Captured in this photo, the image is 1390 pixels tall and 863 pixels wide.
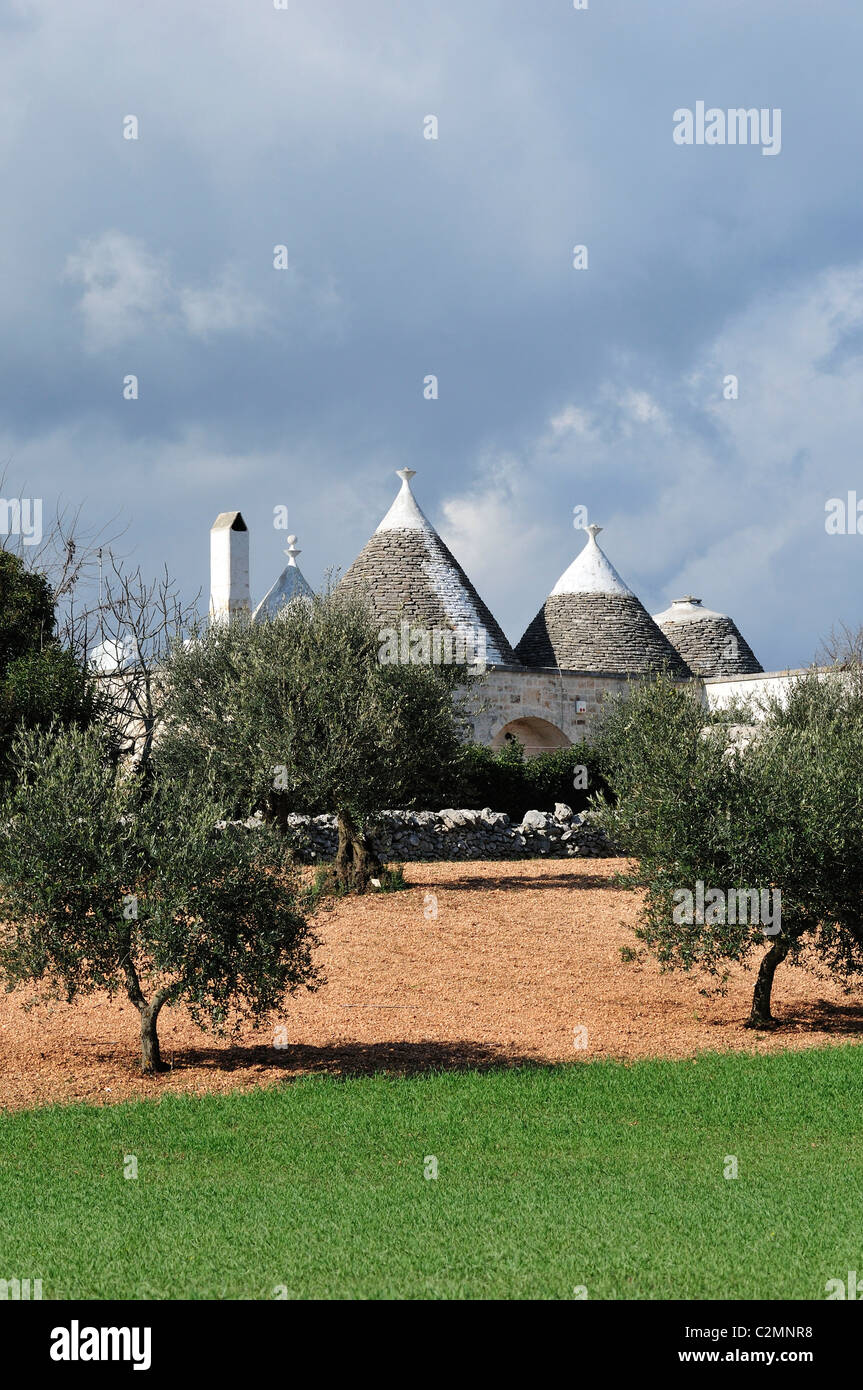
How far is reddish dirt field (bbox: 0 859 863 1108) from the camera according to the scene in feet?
35.5

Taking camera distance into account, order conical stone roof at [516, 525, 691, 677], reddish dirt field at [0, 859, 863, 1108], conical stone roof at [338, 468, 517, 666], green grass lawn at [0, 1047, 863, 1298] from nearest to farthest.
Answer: green grass lawn at [0, 1047, 863, 1298]
reddish dirt field at [0, 859, 863, 1108]
conical stone roof at [338, 468, 517, 666]
conical stone roof at [516, 525, 691, 677]

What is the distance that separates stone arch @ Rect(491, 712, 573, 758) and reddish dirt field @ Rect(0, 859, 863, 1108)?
15.3m

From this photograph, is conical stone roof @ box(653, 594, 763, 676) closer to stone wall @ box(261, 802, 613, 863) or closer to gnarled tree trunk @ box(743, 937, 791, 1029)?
stone wall @ box(261, 802, 613, 863)

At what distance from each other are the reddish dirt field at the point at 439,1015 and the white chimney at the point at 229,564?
13348mm

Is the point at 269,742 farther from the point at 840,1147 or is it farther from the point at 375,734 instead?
the point at 840,1147

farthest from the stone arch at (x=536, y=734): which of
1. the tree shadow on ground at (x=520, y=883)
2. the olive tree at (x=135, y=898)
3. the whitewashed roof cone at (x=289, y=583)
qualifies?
the olive tree at (x=135, y=898)

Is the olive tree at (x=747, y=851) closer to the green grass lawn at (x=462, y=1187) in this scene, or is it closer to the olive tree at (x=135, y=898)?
the green grass lawn at (x=462, y=1187)

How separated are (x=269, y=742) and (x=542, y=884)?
5.22m

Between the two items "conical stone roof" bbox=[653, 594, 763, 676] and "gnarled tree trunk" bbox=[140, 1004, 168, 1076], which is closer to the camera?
"gnarled tree trunk" bbox=[140, 1004, 168, 1076]

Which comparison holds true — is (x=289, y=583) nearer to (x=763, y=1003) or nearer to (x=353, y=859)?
(x=353, y=859)

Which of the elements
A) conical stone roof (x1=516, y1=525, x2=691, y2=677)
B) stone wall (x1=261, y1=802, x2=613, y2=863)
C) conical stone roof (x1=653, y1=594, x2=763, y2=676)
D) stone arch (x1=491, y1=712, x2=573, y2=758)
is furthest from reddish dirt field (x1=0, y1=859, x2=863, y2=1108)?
conical stone roof (x1=653, y1=594, x2=763, y2=676)

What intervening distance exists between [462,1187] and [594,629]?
27.9 meters

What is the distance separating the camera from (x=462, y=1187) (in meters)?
7.30

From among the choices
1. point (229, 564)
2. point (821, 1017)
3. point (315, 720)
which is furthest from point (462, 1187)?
point (229, 564)
